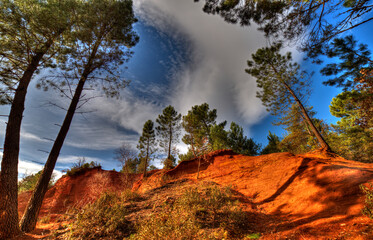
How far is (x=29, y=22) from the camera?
5566mm

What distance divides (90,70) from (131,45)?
3.15 metres

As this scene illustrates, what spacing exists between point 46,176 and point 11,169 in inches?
41.4

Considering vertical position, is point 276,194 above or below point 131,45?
below

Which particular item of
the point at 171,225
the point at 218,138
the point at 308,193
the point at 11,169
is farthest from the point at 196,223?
the point at 218,138

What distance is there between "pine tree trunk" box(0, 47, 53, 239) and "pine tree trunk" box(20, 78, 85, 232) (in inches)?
20.7

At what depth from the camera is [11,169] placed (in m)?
4.54

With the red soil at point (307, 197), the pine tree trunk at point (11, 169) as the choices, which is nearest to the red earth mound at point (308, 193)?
the red soil at point (307, 197)

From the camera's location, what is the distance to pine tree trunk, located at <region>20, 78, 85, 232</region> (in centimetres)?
478

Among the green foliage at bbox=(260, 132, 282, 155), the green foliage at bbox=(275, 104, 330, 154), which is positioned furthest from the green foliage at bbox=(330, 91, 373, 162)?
the green foliage at bbox=(260, 132, 282, 155)

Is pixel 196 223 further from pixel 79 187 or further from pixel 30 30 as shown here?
pixel 79 187

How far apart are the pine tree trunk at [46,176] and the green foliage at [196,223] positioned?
4.47m

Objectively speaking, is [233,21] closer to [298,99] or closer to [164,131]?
[298,99]

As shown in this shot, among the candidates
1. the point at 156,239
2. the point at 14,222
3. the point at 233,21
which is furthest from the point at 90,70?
the point at 156,239

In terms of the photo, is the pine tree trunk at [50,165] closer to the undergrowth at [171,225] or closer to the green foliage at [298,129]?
the undergrowth at [171,225]
